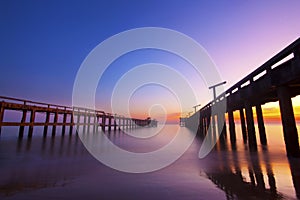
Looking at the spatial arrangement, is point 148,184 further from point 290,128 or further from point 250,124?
point 250,124

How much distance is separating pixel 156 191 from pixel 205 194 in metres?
0.90

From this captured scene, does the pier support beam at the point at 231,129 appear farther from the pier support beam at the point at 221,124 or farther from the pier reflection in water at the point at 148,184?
the pier reflection in water at the point at 148,184

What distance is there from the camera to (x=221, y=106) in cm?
1381

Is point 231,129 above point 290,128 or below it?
below

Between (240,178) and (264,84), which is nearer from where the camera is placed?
(240,178)

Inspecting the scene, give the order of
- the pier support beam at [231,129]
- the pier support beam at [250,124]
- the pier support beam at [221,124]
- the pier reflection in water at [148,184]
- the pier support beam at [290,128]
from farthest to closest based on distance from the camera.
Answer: the pier support beam at [221,124] < the pier support beam at [231,129] < the pier support beam at [250,124] < the pier support beam at [290,128] < the pier reflection in water at [148,184]

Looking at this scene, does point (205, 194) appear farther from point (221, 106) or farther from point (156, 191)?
point (221, 106)

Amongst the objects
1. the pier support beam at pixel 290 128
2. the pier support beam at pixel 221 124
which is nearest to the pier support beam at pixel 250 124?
the pier support beam at pixel 290 128

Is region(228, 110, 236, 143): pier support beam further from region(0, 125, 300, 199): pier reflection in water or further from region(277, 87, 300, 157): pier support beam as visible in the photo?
region(0, 125, 300, 199): pier reflection in water

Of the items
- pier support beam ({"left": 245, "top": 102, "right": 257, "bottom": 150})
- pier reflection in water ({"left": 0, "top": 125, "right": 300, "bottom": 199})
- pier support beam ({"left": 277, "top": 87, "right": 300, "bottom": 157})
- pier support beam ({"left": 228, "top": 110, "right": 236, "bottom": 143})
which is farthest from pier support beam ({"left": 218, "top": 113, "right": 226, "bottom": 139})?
pier reflection in water ({"left": 0, "top": 125, "right": 300, "bottom": 199})

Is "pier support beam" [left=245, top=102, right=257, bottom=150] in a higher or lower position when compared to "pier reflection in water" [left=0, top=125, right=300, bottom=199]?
higher

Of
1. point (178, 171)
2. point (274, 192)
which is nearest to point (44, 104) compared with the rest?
point (178, 171)

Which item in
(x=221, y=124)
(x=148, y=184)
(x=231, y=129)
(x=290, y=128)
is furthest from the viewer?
(x=221, y=124)

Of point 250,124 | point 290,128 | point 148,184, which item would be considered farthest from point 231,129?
point 148,184
